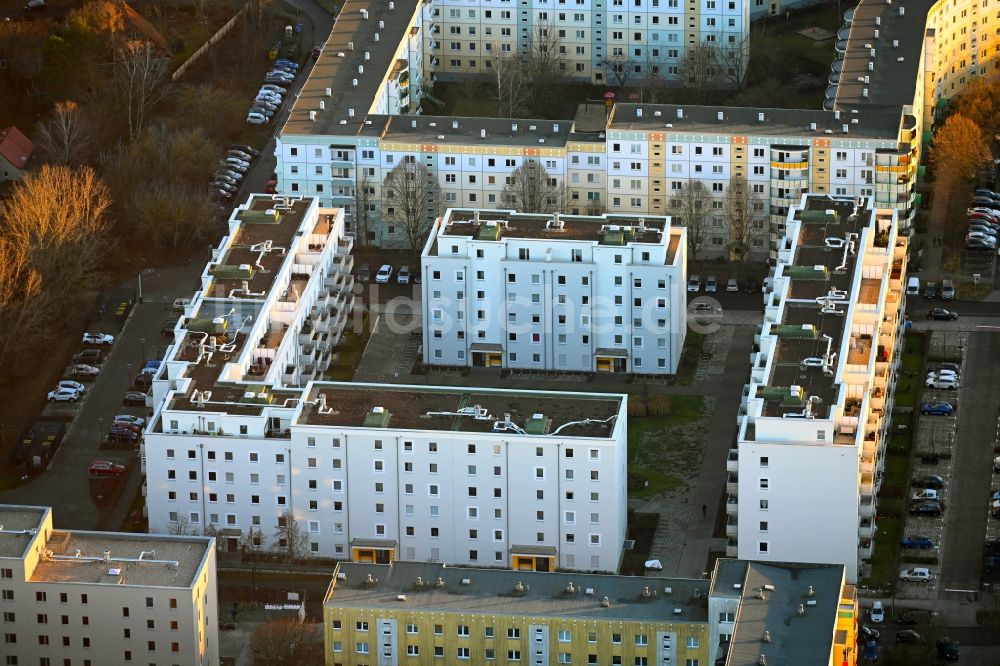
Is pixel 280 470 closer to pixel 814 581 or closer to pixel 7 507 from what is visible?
pixel 7 507

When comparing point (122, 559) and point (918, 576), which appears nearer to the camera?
point (122, 559)

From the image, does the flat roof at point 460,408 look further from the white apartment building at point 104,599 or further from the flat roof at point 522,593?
the white apartment building at point 104,599

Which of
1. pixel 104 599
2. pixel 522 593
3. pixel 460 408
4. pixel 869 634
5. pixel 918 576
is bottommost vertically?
pixel 869 634

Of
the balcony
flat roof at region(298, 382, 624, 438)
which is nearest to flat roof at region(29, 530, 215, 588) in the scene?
flat roof at region(298, 382, 624, 438)

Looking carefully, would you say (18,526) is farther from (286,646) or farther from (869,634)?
(869,634)

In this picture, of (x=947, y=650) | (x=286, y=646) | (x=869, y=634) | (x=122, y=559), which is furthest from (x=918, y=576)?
(x=122, y=559)

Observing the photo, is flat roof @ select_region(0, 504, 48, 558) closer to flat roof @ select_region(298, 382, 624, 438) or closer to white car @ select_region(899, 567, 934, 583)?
flat roof @ select_region(298, 382, 624, 438)
